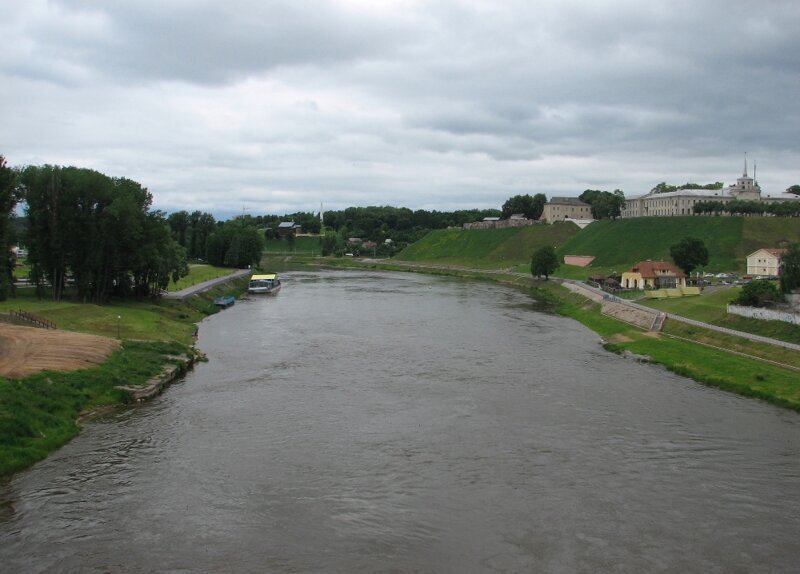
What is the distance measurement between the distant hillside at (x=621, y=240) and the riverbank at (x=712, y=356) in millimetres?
56002

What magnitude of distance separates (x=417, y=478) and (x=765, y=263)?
7899 cm

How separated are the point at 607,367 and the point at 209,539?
30241 mm

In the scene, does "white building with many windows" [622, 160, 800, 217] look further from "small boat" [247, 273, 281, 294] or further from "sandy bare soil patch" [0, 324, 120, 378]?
"sandy bare soil patch" [0, 324, 120, 378]

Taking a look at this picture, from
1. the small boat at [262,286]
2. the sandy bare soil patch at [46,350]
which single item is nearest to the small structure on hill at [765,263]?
the small boat at [262,286]

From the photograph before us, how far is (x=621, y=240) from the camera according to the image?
134750 millimetres

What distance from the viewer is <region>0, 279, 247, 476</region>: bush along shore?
84.1 ft

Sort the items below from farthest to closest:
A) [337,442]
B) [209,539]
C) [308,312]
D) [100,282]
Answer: [308,312] → [100,282] → [337,442] → [209,539]

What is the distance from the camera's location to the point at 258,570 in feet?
58.1

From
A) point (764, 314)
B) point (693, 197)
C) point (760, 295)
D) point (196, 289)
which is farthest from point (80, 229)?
point (693, 197)

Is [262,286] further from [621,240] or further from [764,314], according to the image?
[621,240]

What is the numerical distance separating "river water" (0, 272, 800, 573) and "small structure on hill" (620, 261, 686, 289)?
4154 cm

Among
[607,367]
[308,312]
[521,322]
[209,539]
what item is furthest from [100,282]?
[209,539]

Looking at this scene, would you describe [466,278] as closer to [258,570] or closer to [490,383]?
[490,383]

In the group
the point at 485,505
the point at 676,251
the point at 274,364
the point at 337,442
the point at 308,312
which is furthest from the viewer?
the point at 676,251
